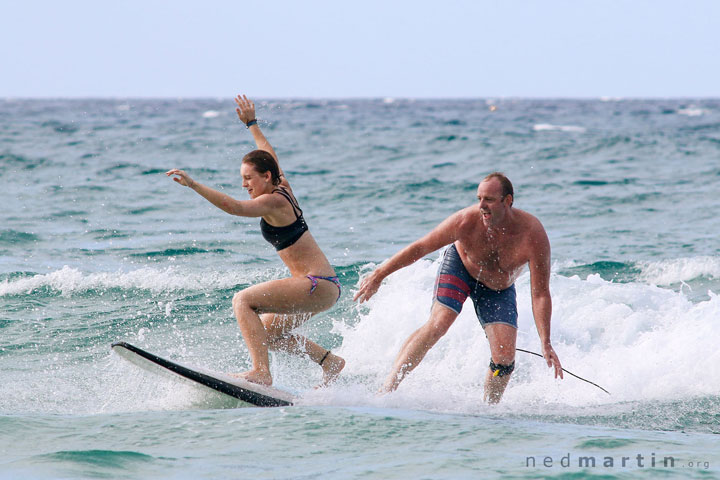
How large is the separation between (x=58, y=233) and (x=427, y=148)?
1963 centimetres

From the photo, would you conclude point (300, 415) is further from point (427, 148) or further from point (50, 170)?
point (427, 148)

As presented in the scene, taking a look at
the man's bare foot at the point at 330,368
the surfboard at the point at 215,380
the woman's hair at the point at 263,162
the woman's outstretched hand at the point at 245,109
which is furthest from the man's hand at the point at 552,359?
the woman's outstretched hand at the point at 245,109

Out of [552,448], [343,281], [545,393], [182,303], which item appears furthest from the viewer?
[343,281]

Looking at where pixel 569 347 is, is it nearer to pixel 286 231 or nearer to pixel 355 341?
pixel 355 341

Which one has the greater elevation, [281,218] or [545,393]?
[281,218]

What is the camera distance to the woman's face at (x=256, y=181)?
615 centimetres

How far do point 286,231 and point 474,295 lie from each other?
5.12 feet

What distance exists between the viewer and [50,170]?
949 inches

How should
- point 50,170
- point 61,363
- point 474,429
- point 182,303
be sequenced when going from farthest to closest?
point 50,170 → point 182,303 → point 61,363 → point 474,429

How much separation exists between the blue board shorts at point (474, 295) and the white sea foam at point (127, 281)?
496cm

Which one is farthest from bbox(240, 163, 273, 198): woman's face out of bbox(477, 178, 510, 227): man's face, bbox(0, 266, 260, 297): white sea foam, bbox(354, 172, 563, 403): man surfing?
bbox(0, 266, 260, 297): white sea foam

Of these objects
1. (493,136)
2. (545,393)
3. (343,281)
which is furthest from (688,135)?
(545,393)

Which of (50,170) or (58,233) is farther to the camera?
(50,170)

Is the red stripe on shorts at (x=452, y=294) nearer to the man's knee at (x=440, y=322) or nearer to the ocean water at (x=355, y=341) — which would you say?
the man's knee at (x=440, y=322)
